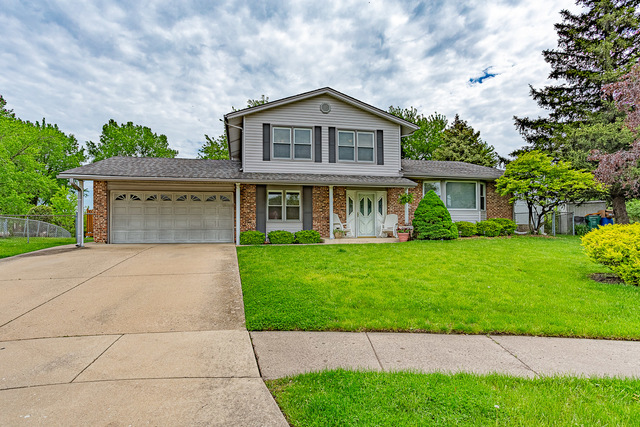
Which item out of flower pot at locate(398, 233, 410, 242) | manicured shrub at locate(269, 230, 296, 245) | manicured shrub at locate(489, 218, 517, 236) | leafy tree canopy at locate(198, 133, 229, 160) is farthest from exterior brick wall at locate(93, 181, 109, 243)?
leafy tree canopy at locate(198, 133, 229, 160)

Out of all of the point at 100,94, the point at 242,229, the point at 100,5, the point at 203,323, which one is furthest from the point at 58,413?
the point at 100,94

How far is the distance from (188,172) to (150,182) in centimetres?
180

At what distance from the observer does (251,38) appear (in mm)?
15977

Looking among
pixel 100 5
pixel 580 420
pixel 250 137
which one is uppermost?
pixel 100 5

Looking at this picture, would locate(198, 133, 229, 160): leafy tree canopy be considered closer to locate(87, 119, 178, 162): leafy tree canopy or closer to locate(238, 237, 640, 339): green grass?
locate(87, 119, 178, 162): leafy tree canopy

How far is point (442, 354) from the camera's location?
3314 millimetres

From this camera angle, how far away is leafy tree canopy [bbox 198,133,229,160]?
3094 centimetres

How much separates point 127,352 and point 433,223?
1208cm

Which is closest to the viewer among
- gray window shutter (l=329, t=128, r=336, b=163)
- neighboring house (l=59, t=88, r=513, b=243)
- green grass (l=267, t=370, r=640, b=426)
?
green grass (l=267, t=370, r=640, b=426)

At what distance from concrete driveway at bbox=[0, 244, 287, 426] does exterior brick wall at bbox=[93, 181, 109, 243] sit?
253 inches

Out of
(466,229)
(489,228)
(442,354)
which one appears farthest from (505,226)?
(442,354)

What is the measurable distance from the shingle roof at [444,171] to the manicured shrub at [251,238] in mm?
7295

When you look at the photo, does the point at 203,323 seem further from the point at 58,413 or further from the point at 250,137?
the point at 250,137

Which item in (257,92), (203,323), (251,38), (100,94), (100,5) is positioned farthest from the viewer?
(257,92)
